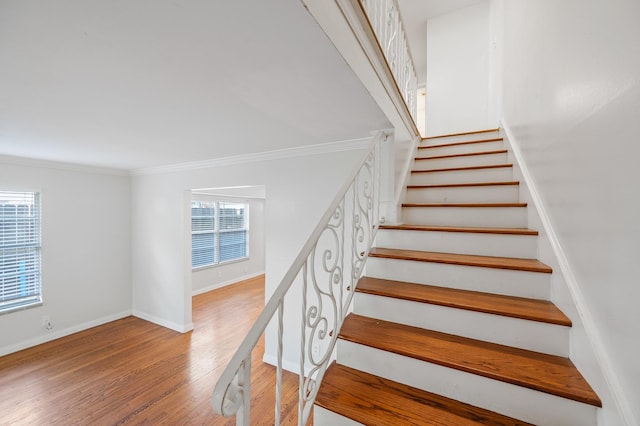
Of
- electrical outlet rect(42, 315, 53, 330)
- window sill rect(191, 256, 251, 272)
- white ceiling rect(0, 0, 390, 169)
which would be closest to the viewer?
white ceiling rect(0, 0, 390, 169)

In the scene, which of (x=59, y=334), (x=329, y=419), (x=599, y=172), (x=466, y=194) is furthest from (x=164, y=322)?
(x=599, y=172)

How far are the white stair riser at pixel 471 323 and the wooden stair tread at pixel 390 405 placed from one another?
1.01ft

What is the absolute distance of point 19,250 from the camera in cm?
312

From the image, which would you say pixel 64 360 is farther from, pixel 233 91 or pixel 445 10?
pixel 445 10

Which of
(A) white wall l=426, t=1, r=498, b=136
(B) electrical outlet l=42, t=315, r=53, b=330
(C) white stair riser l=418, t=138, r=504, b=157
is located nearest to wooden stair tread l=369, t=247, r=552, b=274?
(C) white stair riser l=418, t=138, r=504, b=157

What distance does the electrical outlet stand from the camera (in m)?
3.25

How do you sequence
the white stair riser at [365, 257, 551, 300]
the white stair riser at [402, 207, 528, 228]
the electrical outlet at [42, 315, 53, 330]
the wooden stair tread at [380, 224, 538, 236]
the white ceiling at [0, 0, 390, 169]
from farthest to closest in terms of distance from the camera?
1. the electrical outlet at [42, 315, 53, 330]
2. the white stair riser at [402, 207, 528, 228]
3. the wooden stair tread at [380, 224, 538, 236]
4. the white stair riser at [365, 257, 551, 300]
5. the white ceiling at [0, 0, 390, 169]

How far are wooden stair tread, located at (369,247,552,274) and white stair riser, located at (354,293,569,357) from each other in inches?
11.6

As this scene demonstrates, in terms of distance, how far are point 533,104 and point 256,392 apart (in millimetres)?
3164

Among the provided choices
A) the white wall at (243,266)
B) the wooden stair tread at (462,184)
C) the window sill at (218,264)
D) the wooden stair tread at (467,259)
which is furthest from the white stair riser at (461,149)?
the window sill at (218,264)

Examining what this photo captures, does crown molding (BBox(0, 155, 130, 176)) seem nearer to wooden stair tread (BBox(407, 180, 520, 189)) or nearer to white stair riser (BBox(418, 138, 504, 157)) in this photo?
wooden stair tread (BBox(407, 180, 520, 189))

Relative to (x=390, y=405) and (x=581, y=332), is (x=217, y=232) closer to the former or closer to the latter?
(x=390, y=405)

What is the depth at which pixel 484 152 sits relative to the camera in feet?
7.63

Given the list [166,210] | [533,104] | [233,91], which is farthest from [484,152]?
[166,210]
